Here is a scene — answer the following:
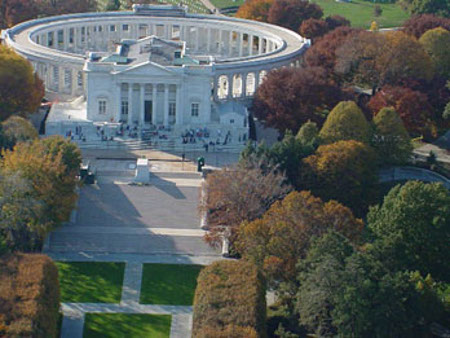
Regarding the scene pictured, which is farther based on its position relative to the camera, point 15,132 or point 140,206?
point 15,132

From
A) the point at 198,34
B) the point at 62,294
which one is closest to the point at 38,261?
the point at 62,294

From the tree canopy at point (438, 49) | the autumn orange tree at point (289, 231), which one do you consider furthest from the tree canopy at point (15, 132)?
the tree canopy at point (438, 49)

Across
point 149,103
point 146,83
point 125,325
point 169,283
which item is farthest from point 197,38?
point 125,325

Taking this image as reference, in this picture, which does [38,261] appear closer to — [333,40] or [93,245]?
[93,245]

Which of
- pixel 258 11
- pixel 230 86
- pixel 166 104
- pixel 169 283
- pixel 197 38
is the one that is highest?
pixel 258 11

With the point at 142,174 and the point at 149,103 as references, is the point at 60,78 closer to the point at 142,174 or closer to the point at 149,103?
the point at 149,103

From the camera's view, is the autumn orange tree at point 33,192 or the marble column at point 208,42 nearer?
the autumn orange tree at point 33,192

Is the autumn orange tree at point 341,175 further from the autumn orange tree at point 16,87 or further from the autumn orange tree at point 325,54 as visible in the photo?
the autumn orange tree at point 16,87
